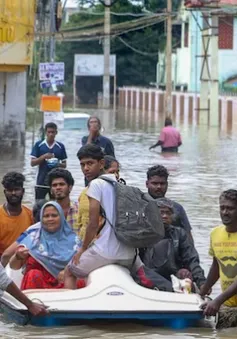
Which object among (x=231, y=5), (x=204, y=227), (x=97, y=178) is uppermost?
(x=231, y=5)

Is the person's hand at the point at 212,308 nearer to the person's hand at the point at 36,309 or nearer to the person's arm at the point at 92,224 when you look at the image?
the person's arm at the point at 92,224

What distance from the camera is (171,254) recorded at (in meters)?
10.2

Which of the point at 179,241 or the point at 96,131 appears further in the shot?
the point at 96,131

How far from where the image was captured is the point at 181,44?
84125mm

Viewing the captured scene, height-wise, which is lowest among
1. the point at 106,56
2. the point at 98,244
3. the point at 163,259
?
the point at 163,259

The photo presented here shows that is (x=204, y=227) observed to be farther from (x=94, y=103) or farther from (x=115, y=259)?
(x=94, y=103)

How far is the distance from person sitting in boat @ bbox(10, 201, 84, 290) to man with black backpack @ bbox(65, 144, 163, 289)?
0.19 metres

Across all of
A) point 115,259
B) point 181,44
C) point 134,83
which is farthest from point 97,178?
point 134,83

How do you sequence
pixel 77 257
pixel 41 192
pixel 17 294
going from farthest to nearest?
pixel 41 192
pixel 77 257
pixel 17 294

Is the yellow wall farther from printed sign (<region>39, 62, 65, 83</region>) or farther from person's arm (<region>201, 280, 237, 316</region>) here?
person's arm (<region>201, 280, 237, 316</region>)

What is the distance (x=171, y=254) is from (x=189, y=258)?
17 centimetres

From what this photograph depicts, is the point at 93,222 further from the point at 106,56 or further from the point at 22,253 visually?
the point at 106,56

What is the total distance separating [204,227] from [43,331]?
7409mm

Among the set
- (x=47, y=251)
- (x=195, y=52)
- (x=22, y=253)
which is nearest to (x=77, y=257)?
(x=47, y=251)
